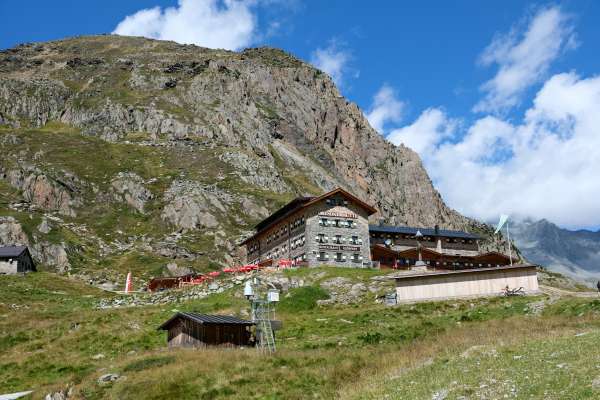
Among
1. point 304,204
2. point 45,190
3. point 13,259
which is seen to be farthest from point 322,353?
point 45,190

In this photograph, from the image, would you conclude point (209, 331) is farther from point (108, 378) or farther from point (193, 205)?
point (193, 205)

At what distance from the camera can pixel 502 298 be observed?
52719mm

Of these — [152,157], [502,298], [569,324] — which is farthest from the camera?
[152,157]

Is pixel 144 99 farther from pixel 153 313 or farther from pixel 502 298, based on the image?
pixel 502 298

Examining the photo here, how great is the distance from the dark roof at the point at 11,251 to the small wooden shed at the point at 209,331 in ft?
196

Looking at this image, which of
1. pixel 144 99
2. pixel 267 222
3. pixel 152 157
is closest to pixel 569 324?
pixel 267 222

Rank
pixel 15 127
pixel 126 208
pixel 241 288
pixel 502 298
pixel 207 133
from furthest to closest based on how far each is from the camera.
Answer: pixel 15 127
pixel 207 133
pixel 126 208
pixel 241 288
pixel 502 298

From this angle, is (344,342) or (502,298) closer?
(344,342)

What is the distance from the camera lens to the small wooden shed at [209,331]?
128ft

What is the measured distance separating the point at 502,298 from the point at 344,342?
61.4 ft

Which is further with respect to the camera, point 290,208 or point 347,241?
point 290,208

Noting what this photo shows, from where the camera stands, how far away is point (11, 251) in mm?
93750

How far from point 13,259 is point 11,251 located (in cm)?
147

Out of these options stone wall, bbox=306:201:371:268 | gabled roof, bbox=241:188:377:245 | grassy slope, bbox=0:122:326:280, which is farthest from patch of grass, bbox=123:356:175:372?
grassy slope, bbox=0:122:326:280
